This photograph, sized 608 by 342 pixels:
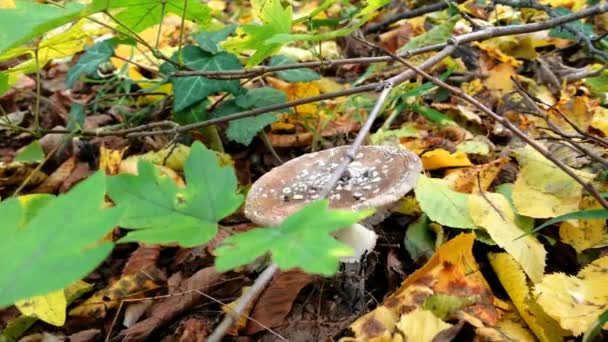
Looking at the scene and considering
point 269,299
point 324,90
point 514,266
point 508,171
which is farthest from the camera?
point 324,90

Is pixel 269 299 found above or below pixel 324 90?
below

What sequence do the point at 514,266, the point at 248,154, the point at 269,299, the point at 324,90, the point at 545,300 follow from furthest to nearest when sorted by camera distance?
the point at 324,90 → the point at 248,154 → the point at 269,299 → the point at 514,266 → the point at 545,300

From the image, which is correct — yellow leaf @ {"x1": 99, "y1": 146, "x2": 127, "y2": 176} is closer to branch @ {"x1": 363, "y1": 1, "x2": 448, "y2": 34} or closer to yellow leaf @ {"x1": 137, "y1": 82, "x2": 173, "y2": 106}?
yellow leaf @ {"x1": 137, "y1": 82, "x2": 173, "y2": 106}

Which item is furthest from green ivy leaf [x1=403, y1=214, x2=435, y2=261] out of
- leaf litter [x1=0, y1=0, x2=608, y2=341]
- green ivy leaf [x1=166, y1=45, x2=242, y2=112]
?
green ivy leaf [x1=166, y1=45, x2=242, y2=112]

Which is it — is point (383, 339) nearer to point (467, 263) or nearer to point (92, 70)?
point (467, 263)

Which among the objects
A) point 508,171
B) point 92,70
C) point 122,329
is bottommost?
point 122,329

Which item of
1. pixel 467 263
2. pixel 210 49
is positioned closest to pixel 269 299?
pixel 467 263

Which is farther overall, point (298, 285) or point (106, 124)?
point (106, 124)
